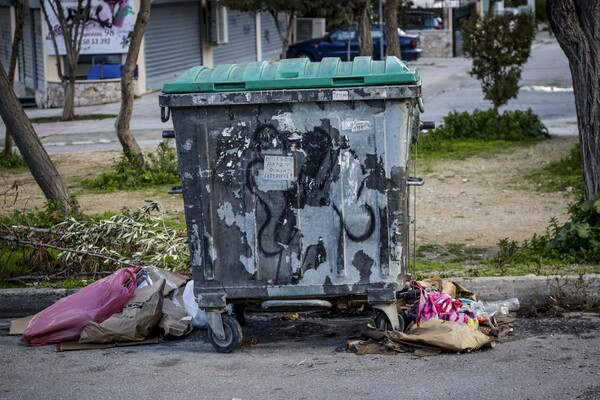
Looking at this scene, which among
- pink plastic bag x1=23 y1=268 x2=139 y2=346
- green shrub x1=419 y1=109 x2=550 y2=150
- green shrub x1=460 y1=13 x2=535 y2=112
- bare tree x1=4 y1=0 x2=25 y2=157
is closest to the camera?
pink plastic bag x1=23 y1=268 x2=139 y2=346

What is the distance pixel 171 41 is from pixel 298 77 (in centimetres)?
2318

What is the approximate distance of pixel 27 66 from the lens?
2730cm

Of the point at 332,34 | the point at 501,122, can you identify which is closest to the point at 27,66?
the point at 332,34

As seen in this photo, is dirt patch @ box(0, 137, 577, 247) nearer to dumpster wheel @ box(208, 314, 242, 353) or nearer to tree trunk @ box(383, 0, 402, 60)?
tree trunk @ box(383, 0, 402, 60)

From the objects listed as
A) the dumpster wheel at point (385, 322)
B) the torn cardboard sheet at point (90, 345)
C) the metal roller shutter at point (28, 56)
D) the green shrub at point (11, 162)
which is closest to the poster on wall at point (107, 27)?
the metal roller shutter at point (28, 56)

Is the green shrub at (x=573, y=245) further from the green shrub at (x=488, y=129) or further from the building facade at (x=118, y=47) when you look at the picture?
the building facade at (x=118, y=47)

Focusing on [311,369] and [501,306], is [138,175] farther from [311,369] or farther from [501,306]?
[311,369]

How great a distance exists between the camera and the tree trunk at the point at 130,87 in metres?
12.4

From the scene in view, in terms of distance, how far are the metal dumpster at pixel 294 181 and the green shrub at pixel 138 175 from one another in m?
6.68

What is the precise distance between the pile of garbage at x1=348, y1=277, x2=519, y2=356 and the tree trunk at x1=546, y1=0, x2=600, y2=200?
167 cm

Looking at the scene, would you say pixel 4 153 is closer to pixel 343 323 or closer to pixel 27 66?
pixel 343 323

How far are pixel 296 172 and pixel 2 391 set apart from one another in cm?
208

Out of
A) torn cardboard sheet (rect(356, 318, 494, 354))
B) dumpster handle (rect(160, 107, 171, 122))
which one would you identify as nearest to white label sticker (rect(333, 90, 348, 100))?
dumpster handle (rect(160, 107, 171, 122))

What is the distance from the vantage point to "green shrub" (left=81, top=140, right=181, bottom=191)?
12.6 metres
